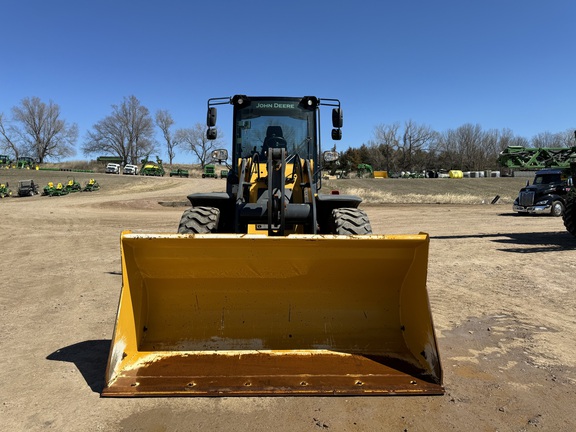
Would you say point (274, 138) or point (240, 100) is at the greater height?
point (240, 100)

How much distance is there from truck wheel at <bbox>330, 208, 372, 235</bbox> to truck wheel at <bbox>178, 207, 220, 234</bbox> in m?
1.61

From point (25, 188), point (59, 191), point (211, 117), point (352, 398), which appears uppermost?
point (211, 117)

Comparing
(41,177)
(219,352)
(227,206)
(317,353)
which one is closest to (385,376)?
(317,353)

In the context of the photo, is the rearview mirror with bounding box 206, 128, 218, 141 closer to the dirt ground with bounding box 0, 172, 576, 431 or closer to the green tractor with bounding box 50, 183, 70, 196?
the dirt ground with bounding box 0, 172, 576, 431

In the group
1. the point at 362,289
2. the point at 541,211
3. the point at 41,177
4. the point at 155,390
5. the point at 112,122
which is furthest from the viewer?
the point at 112,122

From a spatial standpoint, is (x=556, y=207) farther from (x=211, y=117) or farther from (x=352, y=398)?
(x=352, y=398)

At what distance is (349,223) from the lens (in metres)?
5.34

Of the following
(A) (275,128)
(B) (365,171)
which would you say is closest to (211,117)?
(A) (275,128)

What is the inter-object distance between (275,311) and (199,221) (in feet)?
6.95

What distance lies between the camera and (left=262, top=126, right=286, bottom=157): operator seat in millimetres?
6719

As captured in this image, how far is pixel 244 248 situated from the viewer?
12.4 feet

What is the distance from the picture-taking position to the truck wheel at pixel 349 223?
5.24 metres

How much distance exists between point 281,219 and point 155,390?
2.13 metres

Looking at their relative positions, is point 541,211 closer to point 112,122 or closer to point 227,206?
point 227,206
